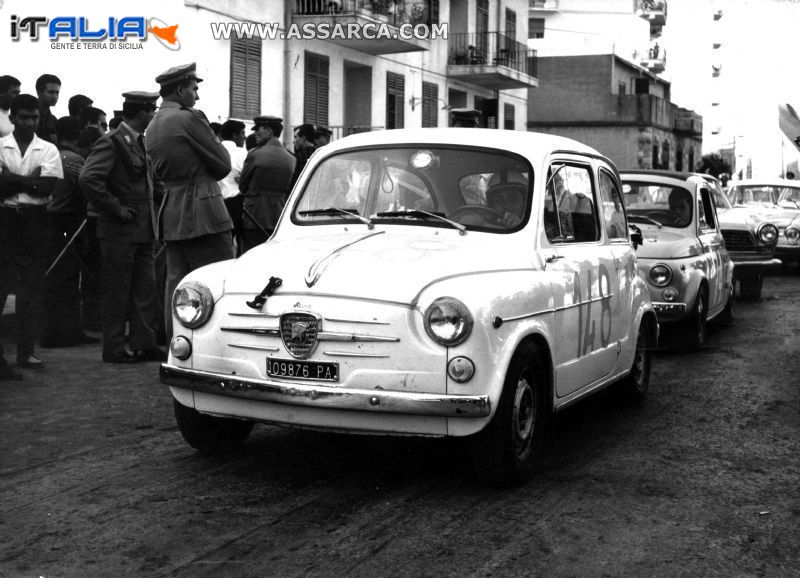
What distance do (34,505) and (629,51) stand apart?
6091 cm

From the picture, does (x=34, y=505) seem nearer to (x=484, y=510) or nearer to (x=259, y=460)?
(x=259, y=460)

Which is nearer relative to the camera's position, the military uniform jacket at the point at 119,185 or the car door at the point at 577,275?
the car door at the point at 577,275

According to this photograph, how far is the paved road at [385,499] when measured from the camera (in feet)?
13.7

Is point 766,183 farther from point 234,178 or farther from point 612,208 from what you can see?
point 612,208

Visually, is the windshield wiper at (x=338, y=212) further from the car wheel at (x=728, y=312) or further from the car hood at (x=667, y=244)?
the car wheel at (x=728, y=312)

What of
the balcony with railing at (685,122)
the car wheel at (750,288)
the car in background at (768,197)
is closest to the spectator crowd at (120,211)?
the car wheel at (750,288)

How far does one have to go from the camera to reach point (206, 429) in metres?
5.68

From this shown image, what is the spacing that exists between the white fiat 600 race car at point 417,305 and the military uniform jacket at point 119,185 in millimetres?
2680

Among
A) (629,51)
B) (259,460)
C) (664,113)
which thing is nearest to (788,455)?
(259,460)

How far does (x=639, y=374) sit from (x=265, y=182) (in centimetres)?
→ 419

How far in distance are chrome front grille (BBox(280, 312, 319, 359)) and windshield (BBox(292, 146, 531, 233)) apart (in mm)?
1118

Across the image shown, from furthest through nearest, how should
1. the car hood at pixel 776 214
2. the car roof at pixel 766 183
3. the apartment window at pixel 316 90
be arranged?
the apartment window at pixel 316 90 → the car roof at pixel 766 183 → the car hood at pixel 776 214

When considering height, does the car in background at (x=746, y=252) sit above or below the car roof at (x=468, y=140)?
below

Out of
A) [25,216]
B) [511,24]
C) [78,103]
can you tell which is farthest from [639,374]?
[511,24]
